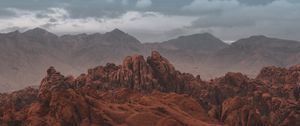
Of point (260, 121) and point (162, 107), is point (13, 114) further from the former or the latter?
point (260, 121)

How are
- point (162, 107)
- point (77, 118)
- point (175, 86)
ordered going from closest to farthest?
point (77, 118) < point (162, 107) < point (175, 86)

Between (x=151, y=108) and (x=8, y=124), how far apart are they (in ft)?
78.2

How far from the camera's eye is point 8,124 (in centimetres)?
8981

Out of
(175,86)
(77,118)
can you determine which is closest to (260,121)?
(77,118)

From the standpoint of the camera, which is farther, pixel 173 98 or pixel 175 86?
pixel 175 86

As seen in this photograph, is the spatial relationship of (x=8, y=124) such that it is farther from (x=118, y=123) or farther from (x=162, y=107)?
(x=162, y=107)

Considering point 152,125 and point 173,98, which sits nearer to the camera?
point 152,125

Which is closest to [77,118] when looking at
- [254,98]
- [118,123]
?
[118,123]

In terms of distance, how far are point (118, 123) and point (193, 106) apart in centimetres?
3252

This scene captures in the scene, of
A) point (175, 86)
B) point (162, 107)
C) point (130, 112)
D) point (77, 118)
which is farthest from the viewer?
point (175, 86)

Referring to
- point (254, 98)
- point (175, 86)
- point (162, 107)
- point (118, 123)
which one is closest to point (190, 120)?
point (162, 107)

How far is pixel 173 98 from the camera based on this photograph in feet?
395

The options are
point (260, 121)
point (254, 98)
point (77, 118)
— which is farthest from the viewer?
point (254, 98)

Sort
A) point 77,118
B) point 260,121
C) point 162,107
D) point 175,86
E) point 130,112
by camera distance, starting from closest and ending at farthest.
A: point 77,118 < point 130,112 < point 162,107 < point 260,121 < point 175,86
